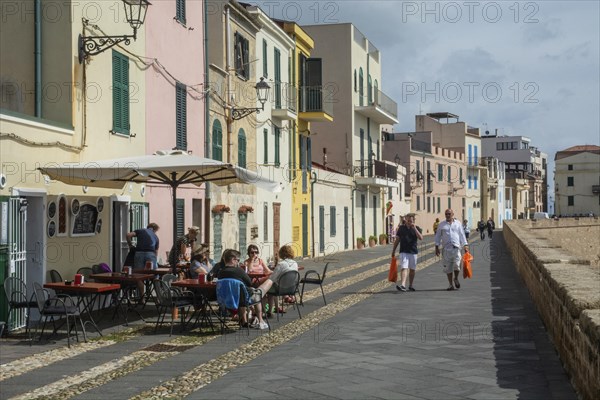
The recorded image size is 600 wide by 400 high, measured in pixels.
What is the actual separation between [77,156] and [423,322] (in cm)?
632

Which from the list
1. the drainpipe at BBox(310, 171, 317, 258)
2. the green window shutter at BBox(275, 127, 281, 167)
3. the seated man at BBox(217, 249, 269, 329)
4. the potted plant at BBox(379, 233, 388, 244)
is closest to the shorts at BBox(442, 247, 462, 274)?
the seated man at BBox(217, 249, 269, 329)

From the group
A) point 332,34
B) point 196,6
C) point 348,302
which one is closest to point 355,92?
point 332,34

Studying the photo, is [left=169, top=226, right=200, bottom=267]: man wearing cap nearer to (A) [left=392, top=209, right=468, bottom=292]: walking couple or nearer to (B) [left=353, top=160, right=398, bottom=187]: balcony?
(A) [left=392, top=209, right=468, bottom=292]: walking couple

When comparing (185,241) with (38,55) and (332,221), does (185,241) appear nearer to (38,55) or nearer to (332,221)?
(38,55)

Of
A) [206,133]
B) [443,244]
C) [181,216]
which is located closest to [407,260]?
[443,244]

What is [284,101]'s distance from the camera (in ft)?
102

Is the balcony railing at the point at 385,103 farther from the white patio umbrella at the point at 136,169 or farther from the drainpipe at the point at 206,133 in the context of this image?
the white patio umbrella at the point at 136,169

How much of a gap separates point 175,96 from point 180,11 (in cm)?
213

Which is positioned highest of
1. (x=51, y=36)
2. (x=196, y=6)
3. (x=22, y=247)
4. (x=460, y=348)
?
(x=196, y=6)

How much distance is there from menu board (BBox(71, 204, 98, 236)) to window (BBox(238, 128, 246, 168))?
1008 cm

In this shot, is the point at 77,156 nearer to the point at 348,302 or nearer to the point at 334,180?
the point at 348,302

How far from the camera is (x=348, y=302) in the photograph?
55.2ft

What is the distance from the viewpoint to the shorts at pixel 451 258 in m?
18.5

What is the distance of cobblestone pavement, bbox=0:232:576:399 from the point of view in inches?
327
